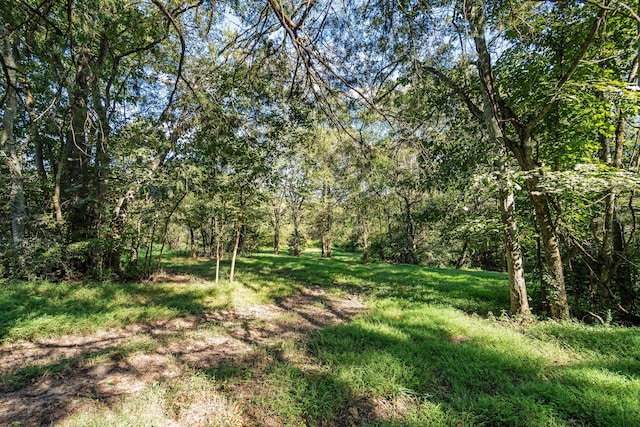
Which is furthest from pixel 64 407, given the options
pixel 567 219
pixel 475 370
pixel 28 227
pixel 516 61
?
pixel 516 61

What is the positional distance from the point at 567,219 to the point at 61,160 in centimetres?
1217

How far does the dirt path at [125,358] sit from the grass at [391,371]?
14 centimetres

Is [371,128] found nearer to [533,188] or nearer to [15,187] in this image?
[533,188]

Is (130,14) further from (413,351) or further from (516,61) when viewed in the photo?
(516,61)

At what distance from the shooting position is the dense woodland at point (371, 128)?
9.24 feet

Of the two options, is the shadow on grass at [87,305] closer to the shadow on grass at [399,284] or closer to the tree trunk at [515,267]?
the shadow on grass at [399,284]

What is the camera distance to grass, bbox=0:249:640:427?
99.0 inches

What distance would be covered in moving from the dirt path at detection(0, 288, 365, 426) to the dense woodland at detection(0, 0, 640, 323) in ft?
7.51

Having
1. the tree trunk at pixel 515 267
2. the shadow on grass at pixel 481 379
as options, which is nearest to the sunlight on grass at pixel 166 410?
the shadow on grass at pixel 481 379

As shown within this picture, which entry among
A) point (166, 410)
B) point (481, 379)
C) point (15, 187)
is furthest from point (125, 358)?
point (15, 187)

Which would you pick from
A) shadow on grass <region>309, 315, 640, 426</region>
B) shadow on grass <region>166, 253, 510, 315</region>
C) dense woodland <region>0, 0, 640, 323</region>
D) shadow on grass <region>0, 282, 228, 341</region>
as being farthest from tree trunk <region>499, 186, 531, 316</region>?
shadow on grass <region>0, 282, 228, 341</region>

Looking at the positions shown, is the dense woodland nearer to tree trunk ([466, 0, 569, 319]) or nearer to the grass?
tree trunk ([466, 0, 569, 319])

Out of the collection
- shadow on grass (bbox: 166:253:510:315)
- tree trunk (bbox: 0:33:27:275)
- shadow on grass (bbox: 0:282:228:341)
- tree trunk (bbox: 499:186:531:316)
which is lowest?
shadow on grass (bbox: 166:253:510:315)

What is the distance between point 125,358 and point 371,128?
4954 mm
